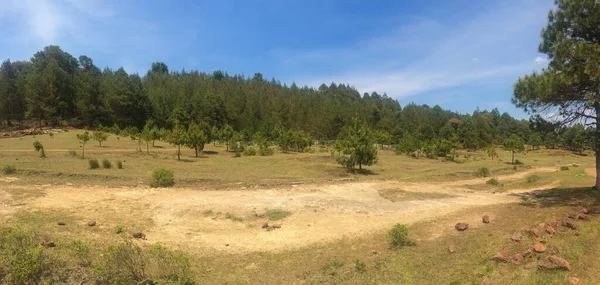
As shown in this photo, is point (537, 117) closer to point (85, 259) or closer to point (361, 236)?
point (361, 236)

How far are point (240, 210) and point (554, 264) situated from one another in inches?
425

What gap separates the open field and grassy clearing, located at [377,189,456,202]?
0.05m

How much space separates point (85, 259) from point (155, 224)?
4.00m

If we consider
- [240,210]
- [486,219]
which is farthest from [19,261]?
[486,219]

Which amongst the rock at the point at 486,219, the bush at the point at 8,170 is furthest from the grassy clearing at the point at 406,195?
the bush at the point at 8,170

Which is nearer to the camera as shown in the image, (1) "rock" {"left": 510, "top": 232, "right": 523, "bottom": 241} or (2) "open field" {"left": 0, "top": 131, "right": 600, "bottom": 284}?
(2) "open field" {"left": 0, "top": 131, "right": 600, "bottom": 284}

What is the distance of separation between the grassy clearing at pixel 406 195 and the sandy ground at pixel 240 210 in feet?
1.86

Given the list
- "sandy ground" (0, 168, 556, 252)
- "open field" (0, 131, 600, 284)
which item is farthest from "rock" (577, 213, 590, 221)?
"sandy ground" (0, 168, 556, 252)

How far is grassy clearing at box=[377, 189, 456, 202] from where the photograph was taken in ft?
55.5

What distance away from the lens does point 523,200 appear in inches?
555

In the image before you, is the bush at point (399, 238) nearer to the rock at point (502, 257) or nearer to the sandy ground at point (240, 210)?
the sandy ground at point (240, 210)

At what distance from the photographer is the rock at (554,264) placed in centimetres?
674

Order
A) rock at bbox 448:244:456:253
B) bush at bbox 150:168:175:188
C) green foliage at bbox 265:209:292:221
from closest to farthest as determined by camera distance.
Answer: rock at bbox 448:244:456:253 < green foliage at bbox 265:209:292:221 < bush at bbox 150:168:175:188

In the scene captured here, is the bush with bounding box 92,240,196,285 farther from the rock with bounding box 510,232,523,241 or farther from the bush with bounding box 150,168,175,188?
the bush with bounding box 150,168,175,188
